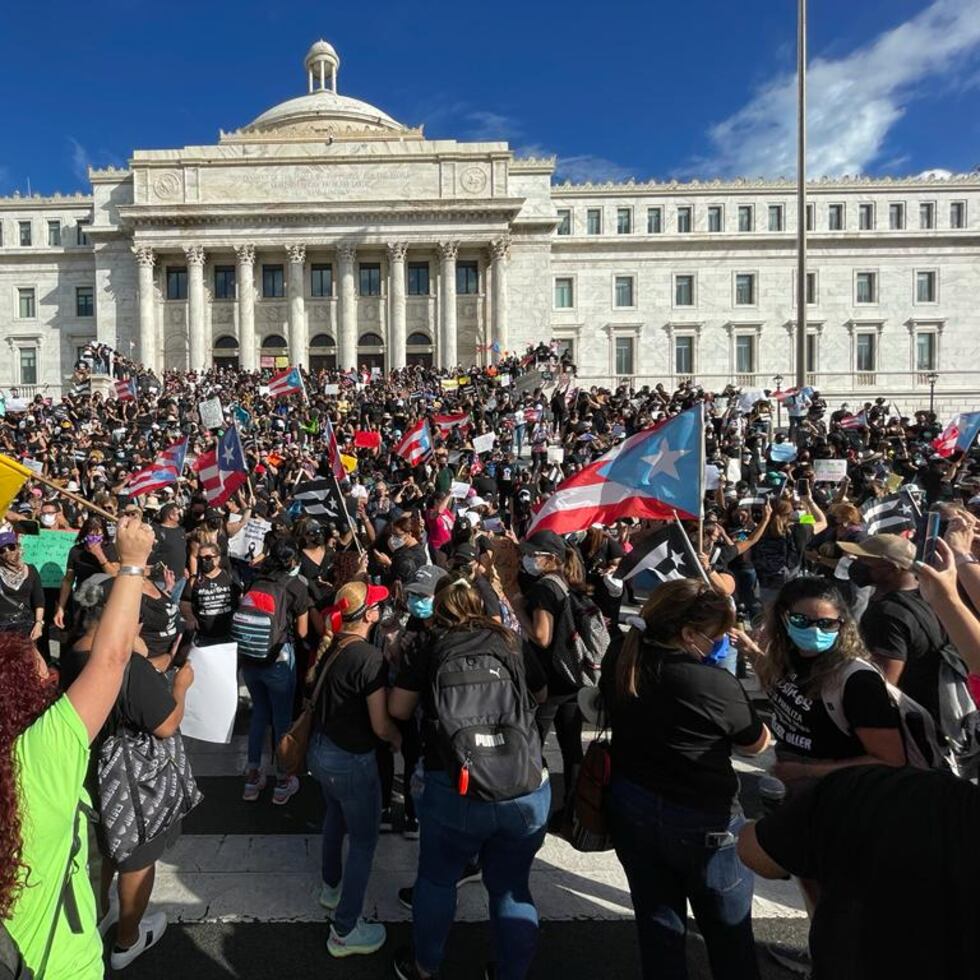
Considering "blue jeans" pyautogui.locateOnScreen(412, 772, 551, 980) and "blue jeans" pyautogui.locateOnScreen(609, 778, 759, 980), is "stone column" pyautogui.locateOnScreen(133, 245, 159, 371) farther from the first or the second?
"blue jeans" pyautogui.locateOnScreen(609, 778, 759, 980)

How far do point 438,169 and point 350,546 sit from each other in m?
45.4

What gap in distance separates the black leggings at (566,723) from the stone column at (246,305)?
1834 inches

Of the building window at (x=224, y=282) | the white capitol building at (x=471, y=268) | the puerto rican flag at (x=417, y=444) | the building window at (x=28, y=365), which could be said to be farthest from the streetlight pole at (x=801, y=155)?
the building window at (x=28, y=365)

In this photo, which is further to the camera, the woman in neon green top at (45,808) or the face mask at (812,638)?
the face mask at (812,638)

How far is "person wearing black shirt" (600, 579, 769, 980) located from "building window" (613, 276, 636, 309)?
171 ft

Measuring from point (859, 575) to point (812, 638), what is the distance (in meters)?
2.42

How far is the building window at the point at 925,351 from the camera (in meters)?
50.9

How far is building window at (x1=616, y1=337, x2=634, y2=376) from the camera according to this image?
171 ft

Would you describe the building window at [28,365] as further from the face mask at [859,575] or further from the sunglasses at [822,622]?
the sunglasses at [822,622]

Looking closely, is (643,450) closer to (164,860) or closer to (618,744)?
(618,744)

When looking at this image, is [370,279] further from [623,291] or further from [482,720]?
[482,720]

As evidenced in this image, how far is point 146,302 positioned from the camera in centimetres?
4728

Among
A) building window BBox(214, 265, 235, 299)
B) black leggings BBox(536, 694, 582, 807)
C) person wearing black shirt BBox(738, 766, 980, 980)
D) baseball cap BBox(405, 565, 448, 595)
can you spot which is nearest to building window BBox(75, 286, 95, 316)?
building window BBox(214, 265, 235, 299)

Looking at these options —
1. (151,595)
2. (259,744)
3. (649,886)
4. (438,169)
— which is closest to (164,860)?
(259,744)
